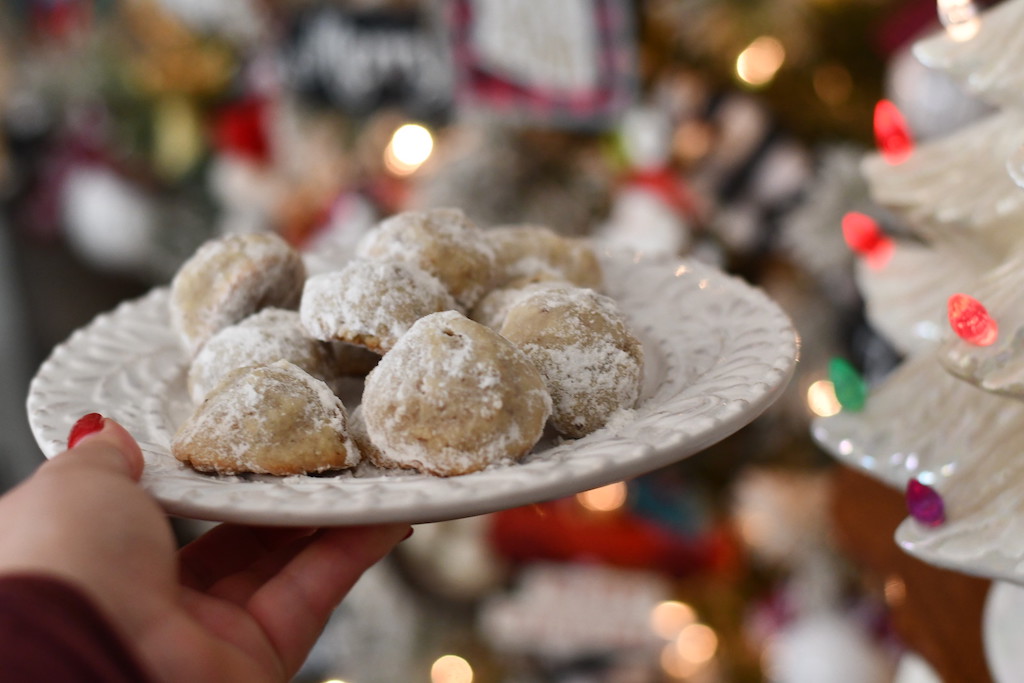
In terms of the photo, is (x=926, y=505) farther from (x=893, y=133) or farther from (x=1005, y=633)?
(x=893, y=133)

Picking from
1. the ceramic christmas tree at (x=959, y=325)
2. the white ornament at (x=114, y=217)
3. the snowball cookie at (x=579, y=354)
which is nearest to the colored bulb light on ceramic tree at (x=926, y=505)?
the ceramic christmas tree at (x=959, y=325)

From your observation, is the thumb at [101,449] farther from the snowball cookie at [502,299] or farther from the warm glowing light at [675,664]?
the warm glowing light at [675,664]

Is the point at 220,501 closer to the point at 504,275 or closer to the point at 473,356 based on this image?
the point at 473,356

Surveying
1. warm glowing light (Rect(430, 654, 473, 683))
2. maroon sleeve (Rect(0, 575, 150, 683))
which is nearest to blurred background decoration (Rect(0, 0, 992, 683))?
warm glowing light (Rect(430, 654, 473, 683))

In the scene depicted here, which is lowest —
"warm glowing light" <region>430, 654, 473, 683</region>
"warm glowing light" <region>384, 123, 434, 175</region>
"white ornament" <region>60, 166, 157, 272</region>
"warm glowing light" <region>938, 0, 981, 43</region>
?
"warm glowing light" <region>430, 654, 473, 683</region>

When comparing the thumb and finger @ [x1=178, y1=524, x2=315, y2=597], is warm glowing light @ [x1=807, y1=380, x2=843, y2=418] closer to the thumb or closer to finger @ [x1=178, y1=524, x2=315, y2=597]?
finger @ [x1=178, y1=524, x2=315, y2=597]

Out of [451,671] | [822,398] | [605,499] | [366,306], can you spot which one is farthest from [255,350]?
[451,671]
